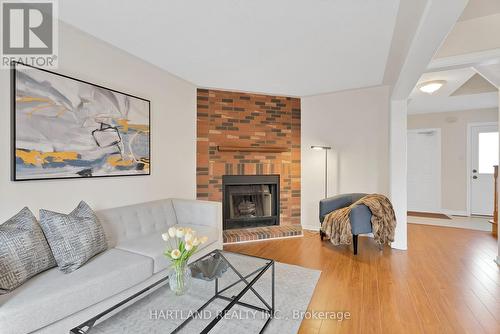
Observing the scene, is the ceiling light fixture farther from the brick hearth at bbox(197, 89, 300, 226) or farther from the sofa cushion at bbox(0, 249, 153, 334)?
the sofa cushion at bbox(0, 249, 153, 334)

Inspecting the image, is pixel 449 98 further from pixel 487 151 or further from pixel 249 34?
pixel 249 34

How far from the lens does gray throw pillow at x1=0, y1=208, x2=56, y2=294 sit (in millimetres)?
1404

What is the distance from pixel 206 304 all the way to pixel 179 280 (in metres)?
0.23

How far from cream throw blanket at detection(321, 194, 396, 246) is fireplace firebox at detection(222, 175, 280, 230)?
3.86 feet

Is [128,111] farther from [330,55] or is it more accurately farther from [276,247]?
[276,247]

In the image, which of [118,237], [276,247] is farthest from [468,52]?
[118,237]

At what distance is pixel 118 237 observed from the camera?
232cm

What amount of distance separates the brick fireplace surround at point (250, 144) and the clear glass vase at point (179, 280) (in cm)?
214

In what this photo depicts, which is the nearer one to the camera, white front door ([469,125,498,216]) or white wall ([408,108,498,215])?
white front door ([469,125,498,216])

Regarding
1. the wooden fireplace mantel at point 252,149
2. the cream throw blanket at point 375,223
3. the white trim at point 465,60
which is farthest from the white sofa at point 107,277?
the white trim at point 465,60

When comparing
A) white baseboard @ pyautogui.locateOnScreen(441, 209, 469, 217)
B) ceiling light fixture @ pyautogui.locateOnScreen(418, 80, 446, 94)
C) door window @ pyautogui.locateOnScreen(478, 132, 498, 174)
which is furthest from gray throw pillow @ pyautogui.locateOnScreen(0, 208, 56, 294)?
door window @ pyautogui.locateOnScreen(478, 132, 498, 174)

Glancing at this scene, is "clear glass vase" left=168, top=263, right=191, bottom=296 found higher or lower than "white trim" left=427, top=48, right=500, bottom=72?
lower

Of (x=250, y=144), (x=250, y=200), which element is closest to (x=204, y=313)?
(x=250, y=200)

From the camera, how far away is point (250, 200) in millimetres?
4191
